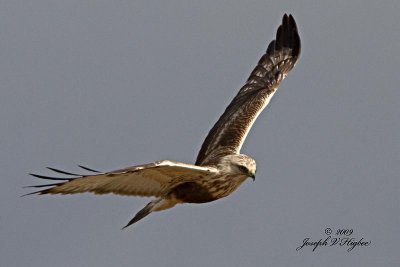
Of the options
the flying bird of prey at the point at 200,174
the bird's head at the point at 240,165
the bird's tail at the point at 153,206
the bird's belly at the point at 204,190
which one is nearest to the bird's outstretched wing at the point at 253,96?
the flying bird of prey at the point at 200,174

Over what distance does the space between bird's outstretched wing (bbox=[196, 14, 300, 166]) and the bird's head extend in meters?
0.60

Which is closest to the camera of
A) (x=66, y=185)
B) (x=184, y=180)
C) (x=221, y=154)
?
(x=66, y=185)

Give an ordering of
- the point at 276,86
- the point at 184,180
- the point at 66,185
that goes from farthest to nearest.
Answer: the point at 276,86, the point at 184,180, the point at 66,185

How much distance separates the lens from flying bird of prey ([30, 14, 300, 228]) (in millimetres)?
11555

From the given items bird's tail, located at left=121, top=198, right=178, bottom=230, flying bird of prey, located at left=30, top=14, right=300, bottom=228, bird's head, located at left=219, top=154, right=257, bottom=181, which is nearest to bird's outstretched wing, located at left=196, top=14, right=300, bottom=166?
flying bird of prey, located at left=30, top=14, right=300, bottom=228

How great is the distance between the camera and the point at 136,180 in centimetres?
1219

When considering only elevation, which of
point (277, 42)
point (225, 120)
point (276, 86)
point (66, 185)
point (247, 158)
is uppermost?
point (277, 42)

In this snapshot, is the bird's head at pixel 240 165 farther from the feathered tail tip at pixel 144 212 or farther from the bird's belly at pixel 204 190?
the feathered tail tip at pixel 144 212

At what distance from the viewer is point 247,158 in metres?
13.1

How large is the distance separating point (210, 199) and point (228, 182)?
312mm

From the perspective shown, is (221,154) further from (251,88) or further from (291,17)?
(291,17)

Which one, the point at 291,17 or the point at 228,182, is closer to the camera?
the point at 228,182

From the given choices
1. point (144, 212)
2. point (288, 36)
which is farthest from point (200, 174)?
point (288, 36)

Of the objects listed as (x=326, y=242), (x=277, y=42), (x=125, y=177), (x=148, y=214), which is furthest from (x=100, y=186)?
(x=277, y=42)
